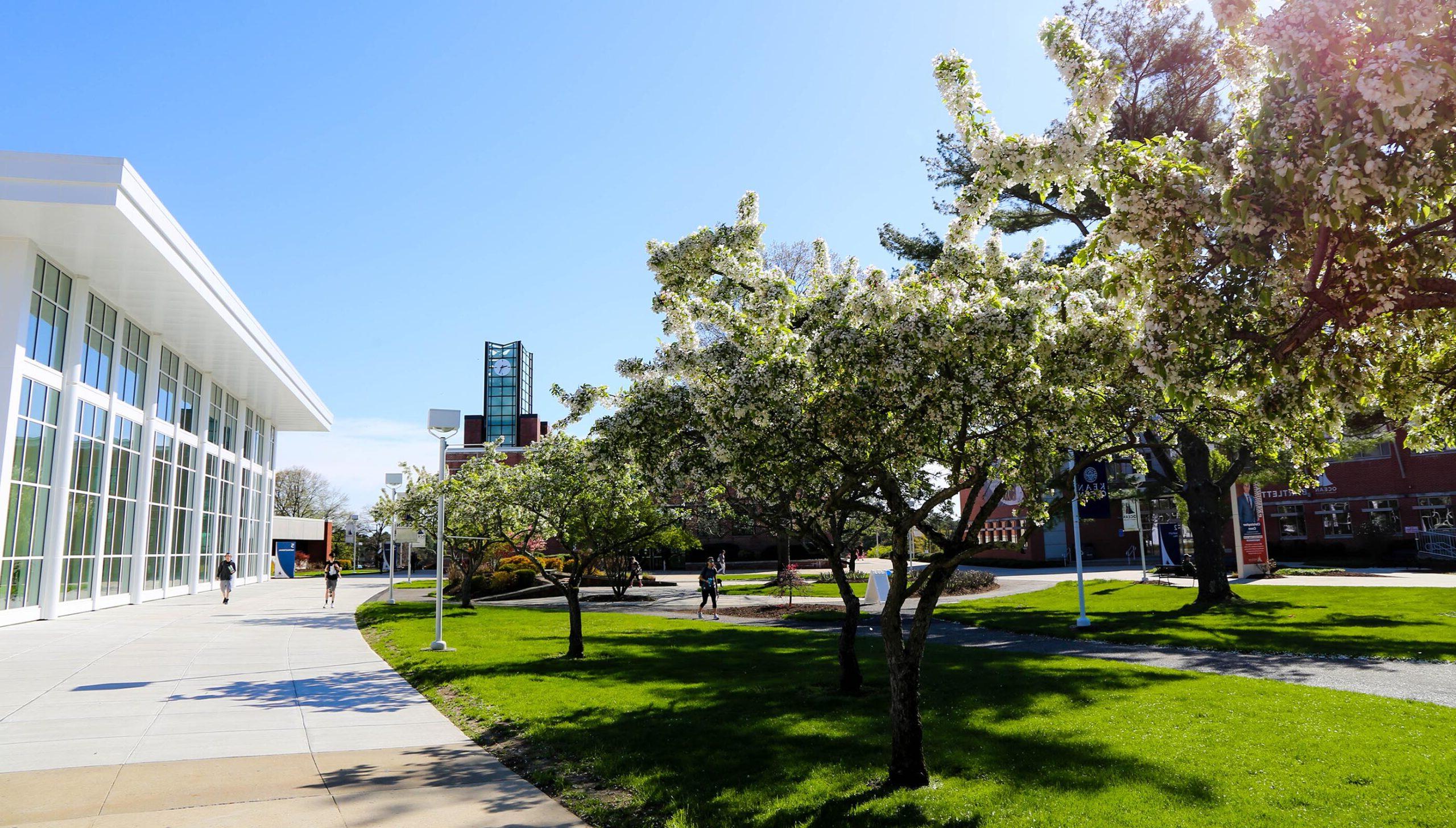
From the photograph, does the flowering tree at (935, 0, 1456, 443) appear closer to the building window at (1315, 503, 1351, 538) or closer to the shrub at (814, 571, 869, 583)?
the shrub at (814, 571, 869, 583)

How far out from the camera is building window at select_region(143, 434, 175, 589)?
29.9 meters

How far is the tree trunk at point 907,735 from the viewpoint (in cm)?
681

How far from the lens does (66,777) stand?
6777 millimetres

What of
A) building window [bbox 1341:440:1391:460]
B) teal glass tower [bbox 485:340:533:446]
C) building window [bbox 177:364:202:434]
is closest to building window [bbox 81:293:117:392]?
building window [bbox 177:364:202:434]

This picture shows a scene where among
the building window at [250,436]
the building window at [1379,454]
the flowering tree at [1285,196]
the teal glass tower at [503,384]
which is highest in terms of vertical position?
the teal glass tower at [503,384]

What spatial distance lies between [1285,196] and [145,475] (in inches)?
1312

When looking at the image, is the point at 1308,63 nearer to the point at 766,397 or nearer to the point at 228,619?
the point at 766,397

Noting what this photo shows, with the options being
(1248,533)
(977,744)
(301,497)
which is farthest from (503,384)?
(977,744)

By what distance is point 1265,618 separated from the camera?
19375 mm

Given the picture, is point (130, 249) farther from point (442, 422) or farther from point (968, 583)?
point (968, 583)

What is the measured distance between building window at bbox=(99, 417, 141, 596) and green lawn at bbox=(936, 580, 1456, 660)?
25.1 metres

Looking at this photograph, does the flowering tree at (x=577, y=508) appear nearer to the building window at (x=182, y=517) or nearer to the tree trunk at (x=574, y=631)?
the tree trunk at (x=574, y=631)

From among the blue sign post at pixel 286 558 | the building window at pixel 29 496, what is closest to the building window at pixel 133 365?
the building window at pixel 29 496

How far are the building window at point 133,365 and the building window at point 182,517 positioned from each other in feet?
14.9
